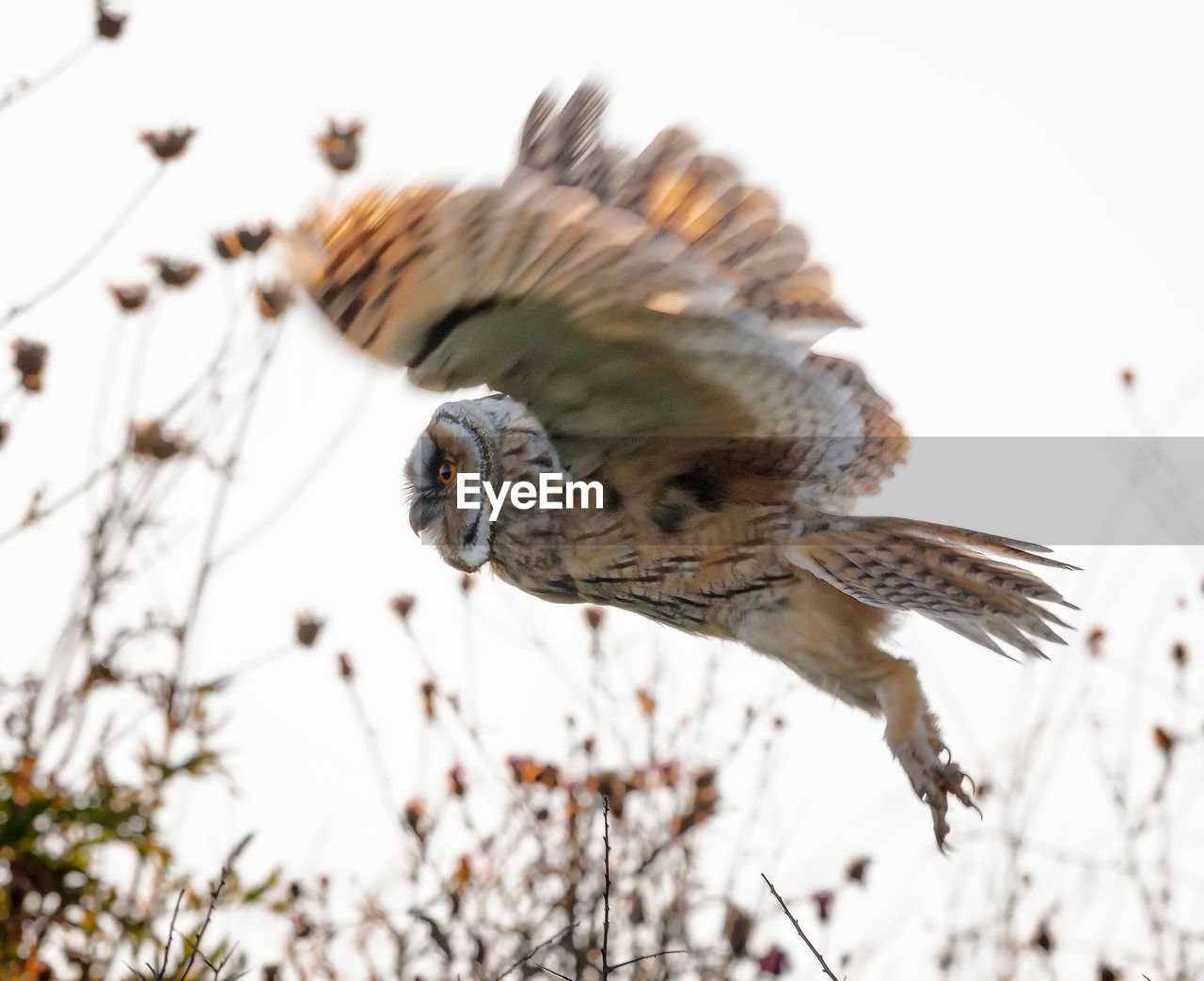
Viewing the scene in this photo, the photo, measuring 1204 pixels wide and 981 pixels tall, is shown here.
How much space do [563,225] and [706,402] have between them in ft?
1.84

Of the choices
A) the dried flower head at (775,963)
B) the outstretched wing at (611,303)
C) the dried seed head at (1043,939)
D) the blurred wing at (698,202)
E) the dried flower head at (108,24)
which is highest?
the dried flower head at (108,24)

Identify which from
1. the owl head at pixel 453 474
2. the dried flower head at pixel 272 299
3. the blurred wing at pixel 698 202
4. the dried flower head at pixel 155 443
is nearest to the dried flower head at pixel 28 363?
the dried flower head at pixel 155 443

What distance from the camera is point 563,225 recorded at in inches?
88.7

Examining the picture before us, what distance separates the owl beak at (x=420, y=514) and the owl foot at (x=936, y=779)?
1089 millimetres

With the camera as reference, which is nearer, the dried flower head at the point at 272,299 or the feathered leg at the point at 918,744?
the feathered leg at the point at 918,744

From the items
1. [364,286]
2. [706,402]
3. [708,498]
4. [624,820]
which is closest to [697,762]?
[624,820]

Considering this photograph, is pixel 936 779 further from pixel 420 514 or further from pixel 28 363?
pixel 28 363

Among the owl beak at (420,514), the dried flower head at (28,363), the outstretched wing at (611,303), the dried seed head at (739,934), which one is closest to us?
the outstretched wing at (611,303)

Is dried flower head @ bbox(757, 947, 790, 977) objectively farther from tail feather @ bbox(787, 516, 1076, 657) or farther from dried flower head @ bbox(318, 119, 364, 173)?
dried flower head @ bbox(318, 119, 364, 173)

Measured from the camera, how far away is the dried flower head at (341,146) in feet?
9.21

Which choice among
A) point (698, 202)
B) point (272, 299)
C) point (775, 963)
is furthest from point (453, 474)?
point (775, 963)

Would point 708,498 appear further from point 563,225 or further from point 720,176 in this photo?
point 563,225

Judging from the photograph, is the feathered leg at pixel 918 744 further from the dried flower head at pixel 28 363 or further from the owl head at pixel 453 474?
the dried flower head at pixel 28 363

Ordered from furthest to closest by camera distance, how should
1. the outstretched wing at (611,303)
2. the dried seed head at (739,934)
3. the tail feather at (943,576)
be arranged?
1. the dried seed head at (739,934)
2. the tail feather at (943,576)
3. the outstretched wing at (611,303)
